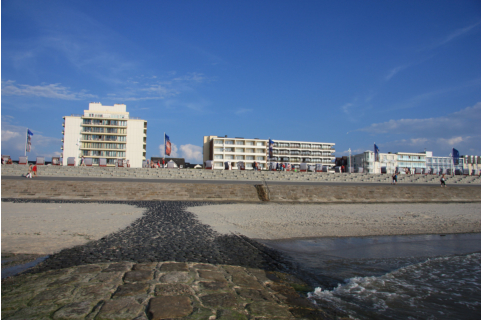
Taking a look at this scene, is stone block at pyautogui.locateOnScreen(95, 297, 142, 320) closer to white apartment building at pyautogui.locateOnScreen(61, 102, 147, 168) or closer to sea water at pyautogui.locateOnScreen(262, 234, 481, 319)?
sea water at pyautogui.locateOnScreen(262, 234, 481, 319)

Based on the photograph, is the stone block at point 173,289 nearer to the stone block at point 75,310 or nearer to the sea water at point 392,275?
the stone block at point 75,310

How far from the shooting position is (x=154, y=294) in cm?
380

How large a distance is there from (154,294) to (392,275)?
4652 millimetres

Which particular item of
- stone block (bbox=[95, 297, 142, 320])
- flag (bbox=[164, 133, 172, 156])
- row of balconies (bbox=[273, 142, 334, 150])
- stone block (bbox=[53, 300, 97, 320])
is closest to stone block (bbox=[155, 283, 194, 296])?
stone block (bbox=[95, 297, 142, 320])

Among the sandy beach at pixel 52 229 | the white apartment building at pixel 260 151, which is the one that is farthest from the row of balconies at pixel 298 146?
the sandy beach at pixel 52 229

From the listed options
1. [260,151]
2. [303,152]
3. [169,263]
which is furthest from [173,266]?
[303,152]

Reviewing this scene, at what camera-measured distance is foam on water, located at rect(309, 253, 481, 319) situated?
4055mm

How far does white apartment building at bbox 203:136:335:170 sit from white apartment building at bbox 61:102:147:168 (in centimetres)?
2816

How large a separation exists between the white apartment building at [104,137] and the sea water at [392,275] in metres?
85.0

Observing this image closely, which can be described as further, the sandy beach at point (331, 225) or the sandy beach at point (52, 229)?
the sandy beach at point (331, 225)

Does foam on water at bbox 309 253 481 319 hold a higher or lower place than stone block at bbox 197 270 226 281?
lower

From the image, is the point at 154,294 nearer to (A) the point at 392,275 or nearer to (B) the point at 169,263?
(B) the point at 169,263

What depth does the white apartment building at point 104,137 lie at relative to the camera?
84.8m

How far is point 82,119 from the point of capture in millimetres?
86125
